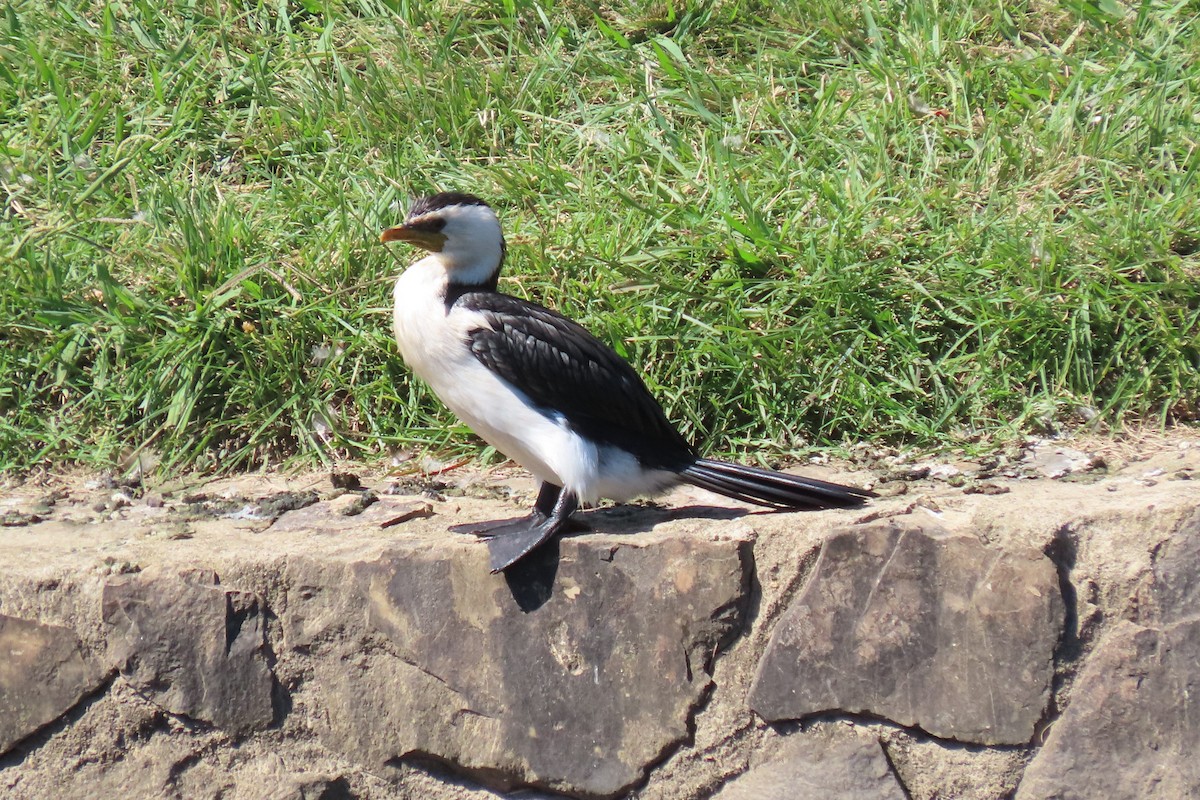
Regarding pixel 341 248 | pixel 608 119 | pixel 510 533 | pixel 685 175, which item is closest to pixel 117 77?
pixel 341 248

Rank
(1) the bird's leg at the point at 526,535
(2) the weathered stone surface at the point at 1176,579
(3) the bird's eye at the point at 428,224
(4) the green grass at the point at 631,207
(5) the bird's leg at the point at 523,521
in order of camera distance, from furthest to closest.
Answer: (4) the green grass at the point at 631,207
(3) the bird's eye at the point at 428,224
(5) the bird's leg at the point at 523,521
(1) the bird's leg at the point at 526,535
(2) the weathered stone surface at the point at 1176,579

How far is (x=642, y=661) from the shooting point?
9.16 ft

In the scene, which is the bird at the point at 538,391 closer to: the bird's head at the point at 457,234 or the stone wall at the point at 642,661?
the bird's head at the point at 457,234

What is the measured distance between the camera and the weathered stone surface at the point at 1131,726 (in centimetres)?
264

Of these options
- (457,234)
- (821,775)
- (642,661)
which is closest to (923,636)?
(821,775)

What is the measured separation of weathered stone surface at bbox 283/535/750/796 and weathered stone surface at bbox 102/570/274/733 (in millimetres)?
119

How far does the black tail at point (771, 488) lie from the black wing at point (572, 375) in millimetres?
78

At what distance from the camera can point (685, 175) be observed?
450 cm

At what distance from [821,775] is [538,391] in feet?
3.71

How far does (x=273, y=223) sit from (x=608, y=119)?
1.40 metres

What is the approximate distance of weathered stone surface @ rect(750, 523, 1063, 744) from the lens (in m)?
2.68

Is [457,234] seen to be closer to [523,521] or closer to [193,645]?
[523,521]

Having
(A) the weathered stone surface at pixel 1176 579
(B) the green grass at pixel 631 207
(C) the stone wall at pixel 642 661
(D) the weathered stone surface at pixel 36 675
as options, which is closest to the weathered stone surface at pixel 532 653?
(C) the stone wall at pixel 642 661

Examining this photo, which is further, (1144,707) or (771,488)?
(771,488)
